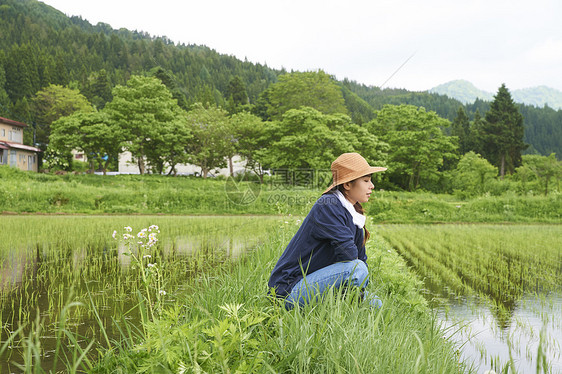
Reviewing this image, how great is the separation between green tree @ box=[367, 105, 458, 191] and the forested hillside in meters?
14.5

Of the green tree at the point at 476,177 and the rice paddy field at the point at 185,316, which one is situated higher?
the green tree at the point at 476,177

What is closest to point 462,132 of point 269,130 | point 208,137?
point 269,130

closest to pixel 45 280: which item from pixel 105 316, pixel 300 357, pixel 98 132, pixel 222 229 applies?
pixel 105 316

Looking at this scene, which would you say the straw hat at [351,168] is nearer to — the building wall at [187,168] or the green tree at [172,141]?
the green tree at [172,141]

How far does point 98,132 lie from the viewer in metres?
28.4

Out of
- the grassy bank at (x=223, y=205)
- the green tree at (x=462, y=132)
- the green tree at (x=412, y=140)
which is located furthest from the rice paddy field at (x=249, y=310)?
the green tree at (x=462, y=132)

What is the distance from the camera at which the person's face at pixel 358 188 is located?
2.92 metres

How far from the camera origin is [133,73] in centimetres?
7512

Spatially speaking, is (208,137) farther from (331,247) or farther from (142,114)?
(331,247)

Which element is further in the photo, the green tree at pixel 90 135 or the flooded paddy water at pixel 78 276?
the green tree at pixel 90 135

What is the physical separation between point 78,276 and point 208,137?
29.0 metres

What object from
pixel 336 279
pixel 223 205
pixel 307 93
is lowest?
pixel 223 205

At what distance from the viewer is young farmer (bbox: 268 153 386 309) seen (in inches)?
104

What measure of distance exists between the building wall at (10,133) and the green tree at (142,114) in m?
10.6
